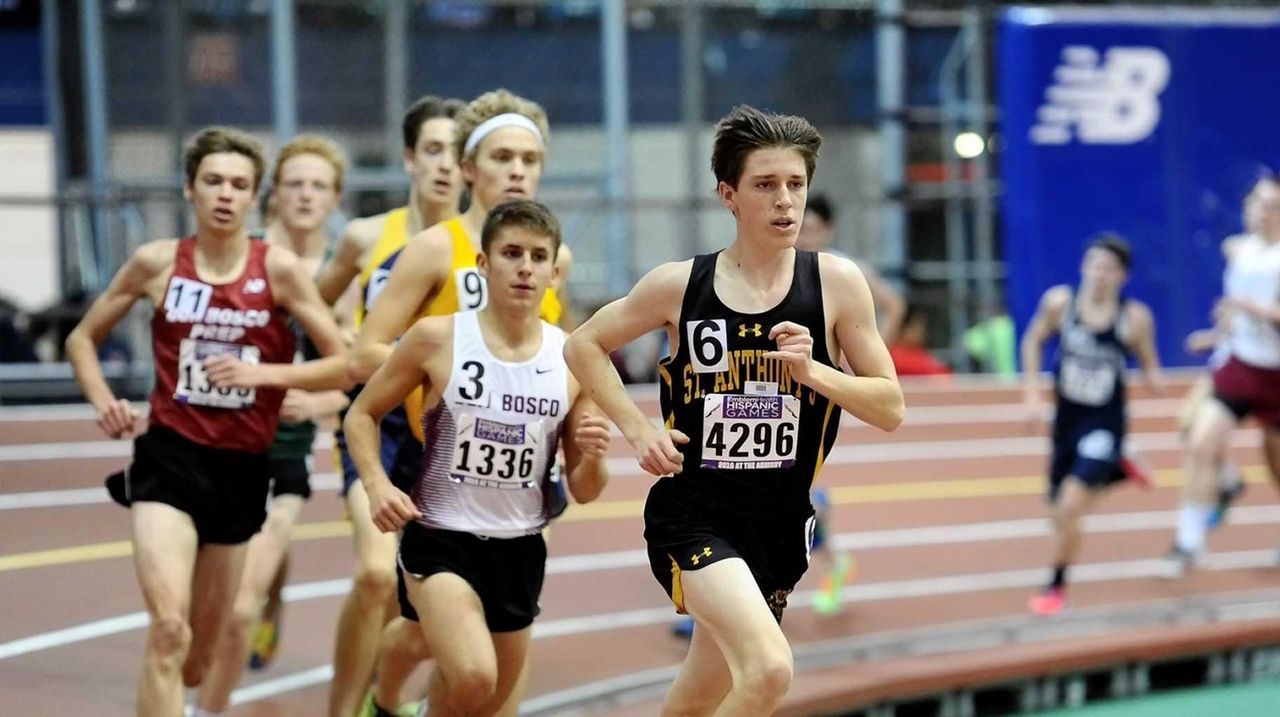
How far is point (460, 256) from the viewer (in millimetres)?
5906

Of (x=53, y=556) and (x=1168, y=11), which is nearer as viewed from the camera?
(x=53, y=556)

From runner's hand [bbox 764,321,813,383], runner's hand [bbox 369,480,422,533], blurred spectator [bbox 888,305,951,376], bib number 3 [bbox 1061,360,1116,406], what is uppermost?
runner's hand [bbox 764,321,813,383]

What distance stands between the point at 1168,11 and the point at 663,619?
9.39 meters

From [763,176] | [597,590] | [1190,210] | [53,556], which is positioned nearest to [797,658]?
[597,590]

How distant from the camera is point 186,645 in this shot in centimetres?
552

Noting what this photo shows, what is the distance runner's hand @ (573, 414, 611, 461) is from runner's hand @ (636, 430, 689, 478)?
31 cm

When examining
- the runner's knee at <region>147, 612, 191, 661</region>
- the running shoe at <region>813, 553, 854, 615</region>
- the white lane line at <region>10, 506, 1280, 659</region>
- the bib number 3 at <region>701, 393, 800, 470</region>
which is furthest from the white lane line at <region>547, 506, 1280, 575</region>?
the bib number 3 at <region>701, 393, 800, 470</region>

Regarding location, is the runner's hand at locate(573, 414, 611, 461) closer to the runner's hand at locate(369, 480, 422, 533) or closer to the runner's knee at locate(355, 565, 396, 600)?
the runner's hand at locate(369, 480, 422, 533)

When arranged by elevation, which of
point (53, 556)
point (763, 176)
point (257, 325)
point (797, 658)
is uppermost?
Answer: point (763, 176)

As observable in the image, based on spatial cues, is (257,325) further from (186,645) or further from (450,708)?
(450,708)

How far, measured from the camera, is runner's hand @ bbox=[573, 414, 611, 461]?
5.05 m

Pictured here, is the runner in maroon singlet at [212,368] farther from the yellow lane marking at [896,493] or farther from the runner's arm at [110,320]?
the yellow lane marking at [896,493]

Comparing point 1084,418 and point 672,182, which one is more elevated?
point 672,182

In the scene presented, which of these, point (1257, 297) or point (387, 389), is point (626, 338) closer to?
point (387, 389)
